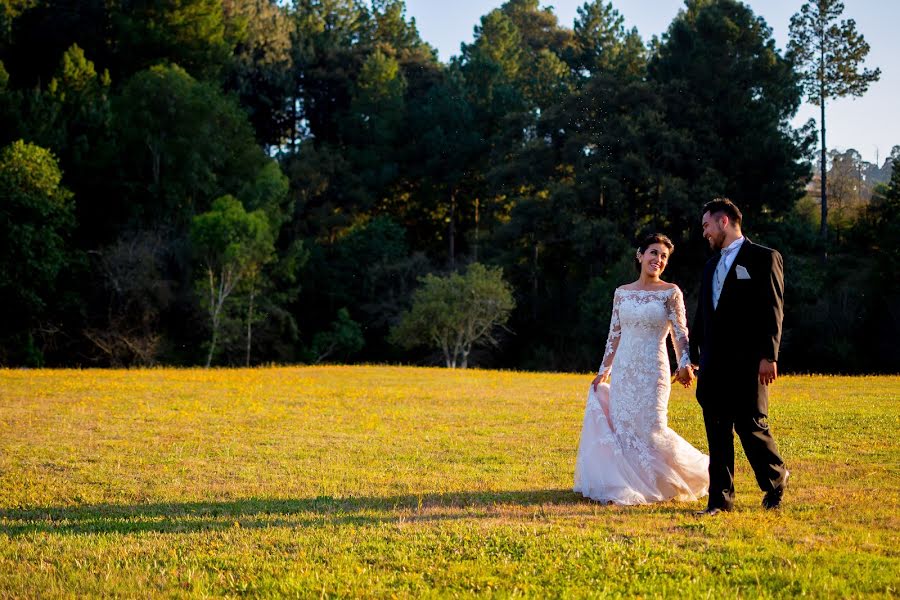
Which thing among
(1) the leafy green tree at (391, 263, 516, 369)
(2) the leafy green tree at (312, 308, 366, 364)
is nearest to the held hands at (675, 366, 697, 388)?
(1) the leafy green tree at (391, 263, 516, 369)

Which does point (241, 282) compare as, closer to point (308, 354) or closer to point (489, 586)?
point (308, 354)

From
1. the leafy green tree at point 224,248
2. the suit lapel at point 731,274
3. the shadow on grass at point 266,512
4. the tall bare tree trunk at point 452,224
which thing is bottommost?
the shadow on grass at point 266,512

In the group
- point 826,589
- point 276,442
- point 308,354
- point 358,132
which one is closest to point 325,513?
point 826,589

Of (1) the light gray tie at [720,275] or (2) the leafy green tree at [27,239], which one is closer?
(1) the light gray tie at [720,275]

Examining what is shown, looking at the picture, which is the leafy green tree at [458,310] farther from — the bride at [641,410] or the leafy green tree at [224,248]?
the bride at [641,410]

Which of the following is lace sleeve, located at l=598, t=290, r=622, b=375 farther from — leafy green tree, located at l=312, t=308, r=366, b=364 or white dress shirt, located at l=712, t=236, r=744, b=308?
leafy green tree, located at l=312, t=308, r=366, b=364

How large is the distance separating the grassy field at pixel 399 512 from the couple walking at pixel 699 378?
35 centimetres

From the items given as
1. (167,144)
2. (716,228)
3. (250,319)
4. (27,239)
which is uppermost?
(167,144)

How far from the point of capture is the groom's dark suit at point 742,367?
7742mm

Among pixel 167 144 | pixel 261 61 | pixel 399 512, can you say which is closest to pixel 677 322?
pixel 399 512

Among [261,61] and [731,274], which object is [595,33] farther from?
[731,274]

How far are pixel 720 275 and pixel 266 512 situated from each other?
460 cm

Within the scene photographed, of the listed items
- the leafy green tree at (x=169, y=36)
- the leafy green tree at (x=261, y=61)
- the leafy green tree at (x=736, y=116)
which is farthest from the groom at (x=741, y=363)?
the leafy green tree at (x=261, y=61)

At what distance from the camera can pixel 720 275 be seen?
317 inches
